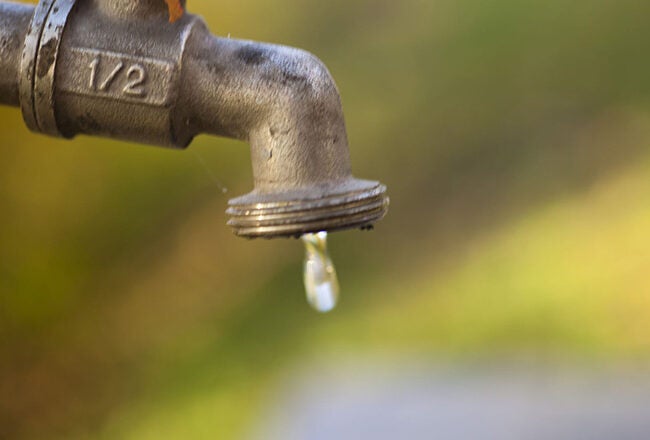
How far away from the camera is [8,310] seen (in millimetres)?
1559

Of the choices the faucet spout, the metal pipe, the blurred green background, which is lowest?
the faucet spout

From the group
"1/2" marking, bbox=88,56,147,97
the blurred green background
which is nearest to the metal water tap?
"1/2" marking, bbox=88,56,147,97

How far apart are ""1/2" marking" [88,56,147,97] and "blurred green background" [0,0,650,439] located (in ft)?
2.74

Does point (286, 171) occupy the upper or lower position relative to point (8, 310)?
lower

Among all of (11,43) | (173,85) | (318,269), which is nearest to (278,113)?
(173,85)

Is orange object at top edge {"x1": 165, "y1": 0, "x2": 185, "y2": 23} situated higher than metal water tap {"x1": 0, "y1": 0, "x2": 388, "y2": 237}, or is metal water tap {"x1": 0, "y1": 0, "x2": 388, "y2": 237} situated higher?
orange object at top edge {"x1": 165, "y1": 0, "x2": 185, "y2": 23}

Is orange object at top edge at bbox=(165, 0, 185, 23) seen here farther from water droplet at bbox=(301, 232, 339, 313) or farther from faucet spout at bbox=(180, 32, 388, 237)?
water droplet at bbox=(301, 232, 339, 313)

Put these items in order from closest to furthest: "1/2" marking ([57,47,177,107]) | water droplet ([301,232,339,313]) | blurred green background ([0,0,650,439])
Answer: "1/2" marking ([57,47,177,107]), water droplet ([301,232,339,313]), blurred green background ([0,0,650,439])

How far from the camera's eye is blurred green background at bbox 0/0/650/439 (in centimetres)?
148

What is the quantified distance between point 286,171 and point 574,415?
0.99 meters

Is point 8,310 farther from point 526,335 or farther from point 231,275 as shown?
point 526,335

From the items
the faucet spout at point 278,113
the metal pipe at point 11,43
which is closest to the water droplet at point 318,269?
the faucet spout at point 278,113

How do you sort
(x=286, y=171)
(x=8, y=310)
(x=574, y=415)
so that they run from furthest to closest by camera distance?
(x=8, y=310) < (x=574, y=415) < (x=286, y=171)

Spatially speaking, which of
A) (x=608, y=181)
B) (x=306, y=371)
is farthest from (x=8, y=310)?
(x=608, y=181)
